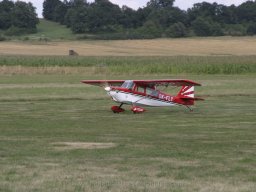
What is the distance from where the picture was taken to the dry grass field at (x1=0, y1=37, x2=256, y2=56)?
7338 cm

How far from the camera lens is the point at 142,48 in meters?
81.1

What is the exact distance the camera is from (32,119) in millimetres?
20375

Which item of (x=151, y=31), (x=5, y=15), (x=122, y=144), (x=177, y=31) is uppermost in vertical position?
(x=122, y=144)

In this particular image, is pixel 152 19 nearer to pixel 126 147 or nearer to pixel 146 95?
pixel 146 95

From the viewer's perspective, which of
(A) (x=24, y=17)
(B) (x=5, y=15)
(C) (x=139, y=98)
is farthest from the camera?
(B) (x=5, y=15)

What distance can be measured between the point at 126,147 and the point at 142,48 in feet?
223

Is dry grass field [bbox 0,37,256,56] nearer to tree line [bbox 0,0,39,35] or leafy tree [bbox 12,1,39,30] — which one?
tree line [bbox 0,0,39,35]

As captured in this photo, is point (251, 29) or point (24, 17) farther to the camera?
point (24, 17)

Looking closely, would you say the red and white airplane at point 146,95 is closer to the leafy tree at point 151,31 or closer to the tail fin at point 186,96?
the tail fin at point 186,96

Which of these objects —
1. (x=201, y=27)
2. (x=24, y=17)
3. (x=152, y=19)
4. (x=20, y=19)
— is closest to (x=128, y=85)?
(x=201, y=27)

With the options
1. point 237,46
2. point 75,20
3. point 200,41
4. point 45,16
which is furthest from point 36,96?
point 45,16

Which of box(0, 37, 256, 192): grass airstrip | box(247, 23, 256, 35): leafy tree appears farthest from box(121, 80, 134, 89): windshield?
box(247, 23, 256, 35): leafy tree

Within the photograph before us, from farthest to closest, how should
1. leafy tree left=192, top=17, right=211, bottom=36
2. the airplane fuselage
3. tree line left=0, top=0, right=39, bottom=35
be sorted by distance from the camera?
tree line left=0, top=0, right=39, bottom=35 < leafy tree left=192, top=17, right=211, bottom=36 < the airplane fuselage

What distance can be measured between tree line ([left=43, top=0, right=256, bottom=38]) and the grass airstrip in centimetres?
7548
